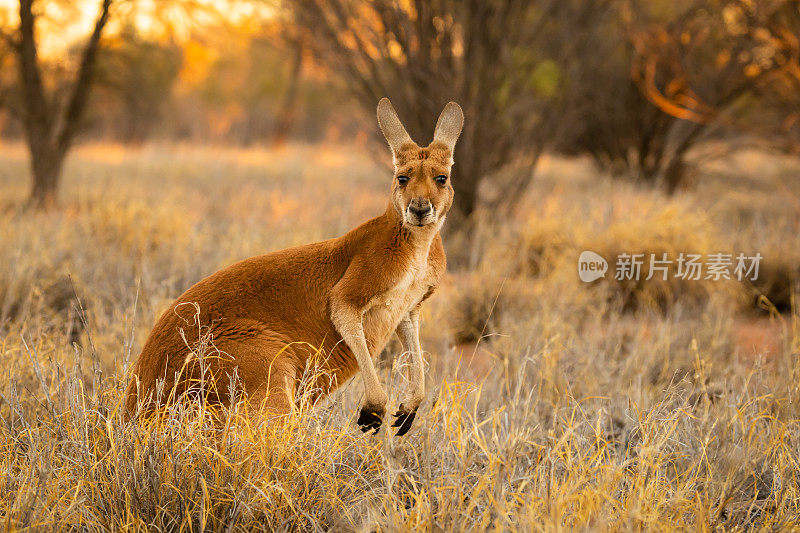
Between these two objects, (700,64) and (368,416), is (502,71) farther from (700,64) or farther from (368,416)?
(700,64)

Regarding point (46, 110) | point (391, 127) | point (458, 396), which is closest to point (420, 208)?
point (391, 127)

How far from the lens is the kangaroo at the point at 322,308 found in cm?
185

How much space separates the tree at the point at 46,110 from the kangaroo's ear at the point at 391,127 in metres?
5.99

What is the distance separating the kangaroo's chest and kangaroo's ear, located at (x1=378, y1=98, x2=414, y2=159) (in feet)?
1.18

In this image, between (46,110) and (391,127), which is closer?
(391,127)

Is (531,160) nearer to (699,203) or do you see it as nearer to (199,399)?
(699,203)

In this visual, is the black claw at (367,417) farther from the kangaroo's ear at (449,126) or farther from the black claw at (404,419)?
the kangaroo's ear at (449,126)

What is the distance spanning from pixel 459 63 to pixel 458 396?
4.21m

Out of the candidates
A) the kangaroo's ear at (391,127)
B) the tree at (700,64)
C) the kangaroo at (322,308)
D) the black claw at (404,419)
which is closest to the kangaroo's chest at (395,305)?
the kangaroo at (322,308)

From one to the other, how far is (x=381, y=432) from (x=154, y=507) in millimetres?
697

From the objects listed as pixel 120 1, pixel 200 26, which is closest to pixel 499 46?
pixel 200 26

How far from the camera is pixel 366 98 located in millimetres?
6023

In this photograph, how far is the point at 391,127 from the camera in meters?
1.92

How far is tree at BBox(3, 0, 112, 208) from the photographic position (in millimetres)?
6805
